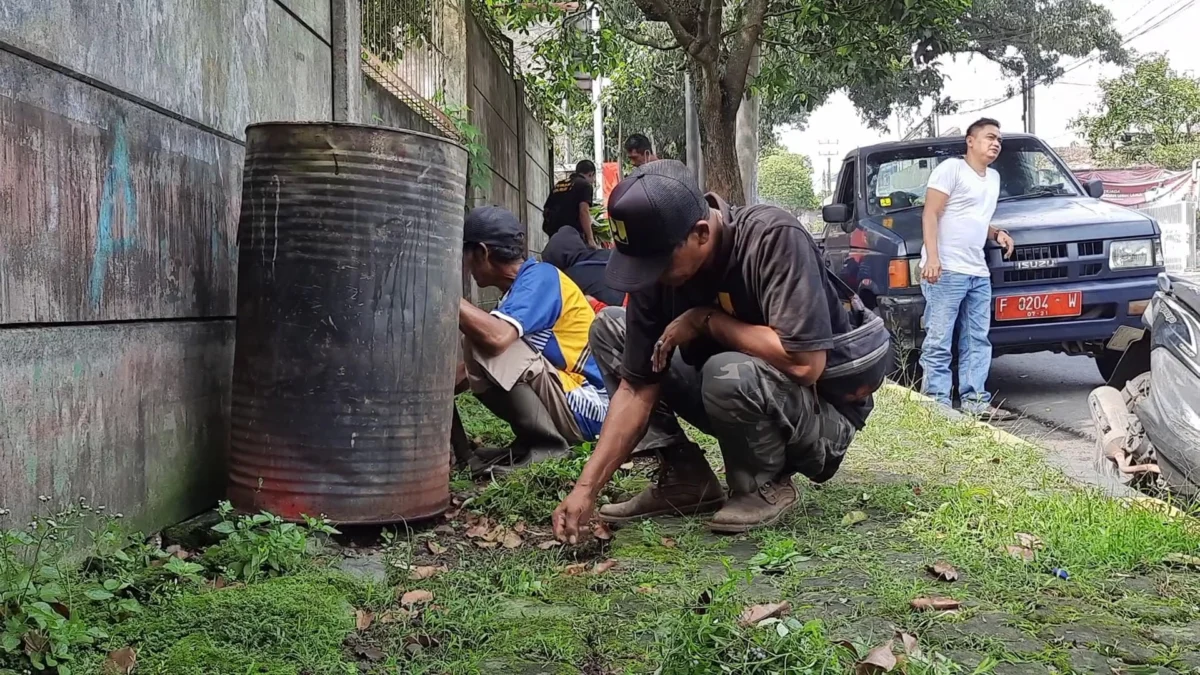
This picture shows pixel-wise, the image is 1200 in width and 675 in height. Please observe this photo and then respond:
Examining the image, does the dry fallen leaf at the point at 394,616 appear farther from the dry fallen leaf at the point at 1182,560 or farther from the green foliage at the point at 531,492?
the dry fallen leaf at the point at 1182,560

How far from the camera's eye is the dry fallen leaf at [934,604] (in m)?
2.55

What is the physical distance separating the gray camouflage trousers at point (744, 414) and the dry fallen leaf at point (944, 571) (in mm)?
574

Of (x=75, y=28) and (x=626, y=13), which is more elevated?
(x=626, y=13)

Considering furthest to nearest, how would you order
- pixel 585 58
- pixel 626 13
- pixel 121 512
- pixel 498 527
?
pixel 626 13 → pixel 585 58 → pixel 498 527 → pixel 121 512

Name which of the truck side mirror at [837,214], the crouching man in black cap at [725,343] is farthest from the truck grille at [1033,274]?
the crouching man in black cap at [725,343]

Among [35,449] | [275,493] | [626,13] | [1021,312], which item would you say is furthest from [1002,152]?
[626,13]

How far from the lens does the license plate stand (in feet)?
22.1

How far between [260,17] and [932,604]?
3.19 metres

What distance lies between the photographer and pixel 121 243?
289 cm

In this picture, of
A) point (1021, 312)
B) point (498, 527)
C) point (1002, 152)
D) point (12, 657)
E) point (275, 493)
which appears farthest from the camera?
A: point (1002, 152)

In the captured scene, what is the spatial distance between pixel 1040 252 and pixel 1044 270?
0.41 feet

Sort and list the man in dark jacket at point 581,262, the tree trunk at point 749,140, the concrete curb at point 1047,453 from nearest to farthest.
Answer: the concrete curb at point 1047,453 < the man in dark jacket at point 581,262 < the tree trunk at point 749,140

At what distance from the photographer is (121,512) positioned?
2881 mm

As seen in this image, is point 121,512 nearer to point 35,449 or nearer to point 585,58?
point 35,449
